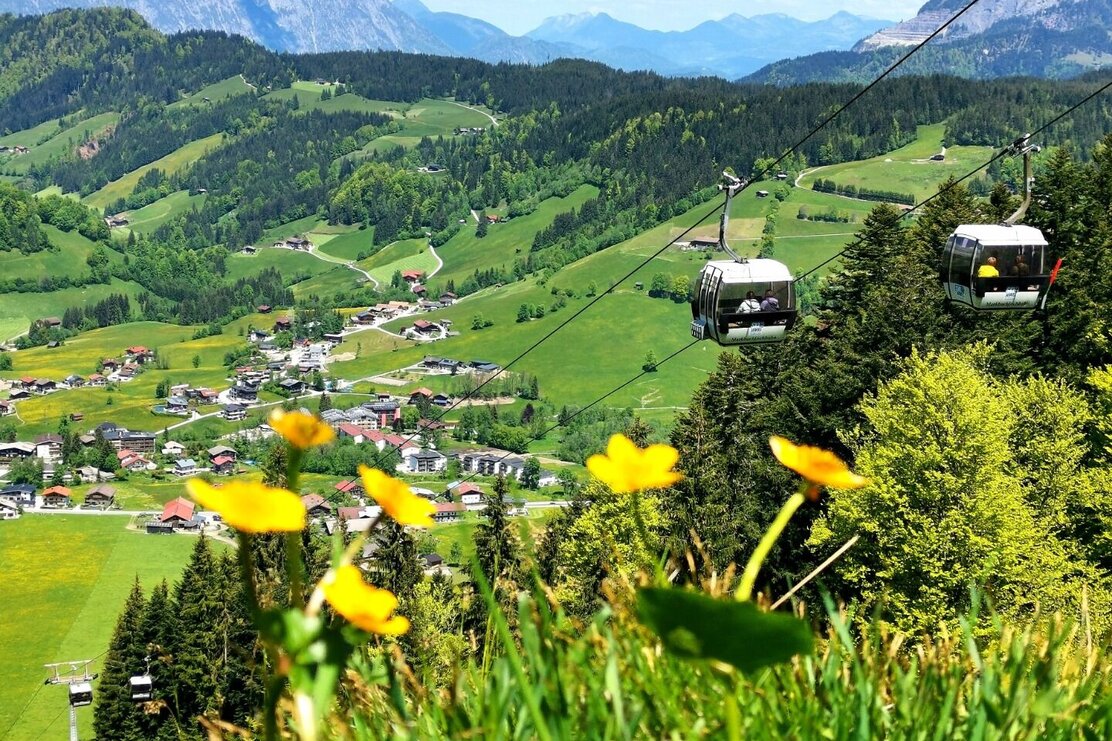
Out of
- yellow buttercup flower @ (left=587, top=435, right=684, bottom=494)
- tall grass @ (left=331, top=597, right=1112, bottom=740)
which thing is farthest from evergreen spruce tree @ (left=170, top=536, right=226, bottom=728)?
yellow buttercup flower @ (left=587, top=435, right=684, bottom=494)

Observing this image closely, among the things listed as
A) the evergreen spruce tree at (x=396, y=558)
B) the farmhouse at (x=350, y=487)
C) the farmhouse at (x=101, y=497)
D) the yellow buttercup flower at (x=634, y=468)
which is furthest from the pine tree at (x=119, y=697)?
the farmhouse at (x=101, y=497)

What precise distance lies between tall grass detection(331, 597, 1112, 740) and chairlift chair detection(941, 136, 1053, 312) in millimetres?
16000

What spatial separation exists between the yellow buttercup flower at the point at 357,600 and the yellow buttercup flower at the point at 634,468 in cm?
44

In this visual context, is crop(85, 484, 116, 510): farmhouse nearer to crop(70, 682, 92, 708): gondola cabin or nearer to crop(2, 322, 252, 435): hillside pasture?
crop(2, 322, 252, 435): hillside pasture

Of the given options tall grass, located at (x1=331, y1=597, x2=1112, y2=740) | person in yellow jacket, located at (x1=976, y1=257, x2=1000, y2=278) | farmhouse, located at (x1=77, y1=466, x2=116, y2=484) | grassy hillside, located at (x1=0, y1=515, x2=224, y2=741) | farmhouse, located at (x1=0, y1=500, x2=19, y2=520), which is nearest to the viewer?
tall grass, located at (x1=331, y1=597, x2=1112, y2=740)

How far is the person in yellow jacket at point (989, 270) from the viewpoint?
672 inches

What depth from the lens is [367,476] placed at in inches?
59.1

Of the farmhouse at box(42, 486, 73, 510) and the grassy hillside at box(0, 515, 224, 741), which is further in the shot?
the farmhouse at box(42, 486, 73, 510)

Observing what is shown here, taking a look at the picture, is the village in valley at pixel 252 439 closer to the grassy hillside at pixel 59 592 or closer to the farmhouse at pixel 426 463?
the farmhouse at pixel 426 463

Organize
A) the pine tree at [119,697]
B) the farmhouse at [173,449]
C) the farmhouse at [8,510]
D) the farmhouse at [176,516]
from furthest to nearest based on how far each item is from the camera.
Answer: the farmhouse at [173,449] < the farmhouse at [8,510] < the farmhouse at [176,516] < the pine tree at [119,697]

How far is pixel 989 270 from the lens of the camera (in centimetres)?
1712

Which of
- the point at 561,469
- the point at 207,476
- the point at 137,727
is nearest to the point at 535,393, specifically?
the point at 561,469

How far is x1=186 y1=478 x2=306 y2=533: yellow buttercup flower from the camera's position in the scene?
1.12m

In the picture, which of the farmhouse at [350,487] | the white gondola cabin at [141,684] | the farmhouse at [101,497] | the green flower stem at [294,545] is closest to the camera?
the green flower stem at [294,545]
